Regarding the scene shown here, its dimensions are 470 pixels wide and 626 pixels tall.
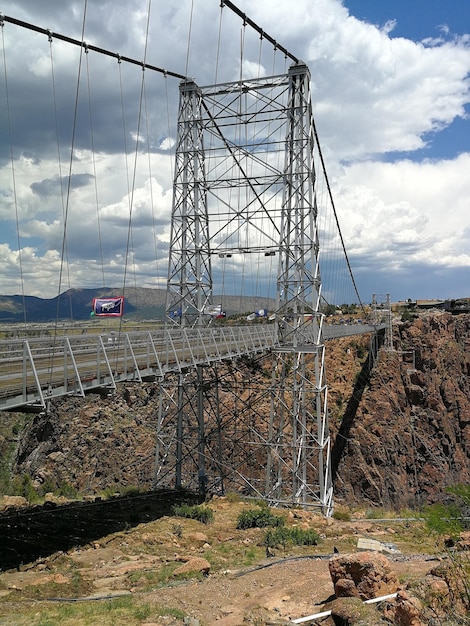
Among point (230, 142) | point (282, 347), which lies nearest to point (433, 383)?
point (282, 347)

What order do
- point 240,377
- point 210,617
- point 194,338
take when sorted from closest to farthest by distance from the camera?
point 210,617 → point 194,338 → point 240,377

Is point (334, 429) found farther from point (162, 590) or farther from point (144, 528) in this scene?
point (162, 590)

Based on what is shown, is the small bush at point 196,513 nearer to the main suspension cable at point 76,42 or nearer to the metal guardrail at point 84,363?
the metal guardrail at point 84,363

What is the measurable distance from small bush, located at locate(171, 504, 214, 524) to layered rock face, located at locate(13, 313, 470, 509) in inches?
406

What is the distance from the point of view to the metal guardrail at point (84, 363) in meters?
9.02

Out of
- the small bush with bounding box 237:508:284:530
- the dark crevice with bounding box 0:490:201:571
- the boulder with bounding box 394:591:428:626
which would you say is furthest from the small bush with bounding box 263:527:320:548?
the boulder with bounding box 394:591:428:626

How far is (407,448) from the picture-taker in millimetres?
36875

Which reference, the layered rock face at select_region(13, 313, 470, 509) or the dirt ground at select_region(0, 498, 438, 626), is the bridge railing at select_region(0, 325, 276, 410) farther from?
the layered rock face at select_region(13, 313, 470, 509)

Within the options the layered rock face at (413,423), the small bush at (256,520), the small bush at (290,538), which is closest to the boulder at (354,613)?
the small bush at (290,538)

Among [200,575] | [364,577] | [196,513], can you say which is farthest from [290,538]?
[364,577]

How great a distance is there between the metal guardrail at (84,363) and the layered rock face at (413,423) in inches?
638

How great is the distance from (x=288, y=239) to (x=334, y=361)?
837 inches

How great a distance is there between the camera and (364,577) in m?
7.20

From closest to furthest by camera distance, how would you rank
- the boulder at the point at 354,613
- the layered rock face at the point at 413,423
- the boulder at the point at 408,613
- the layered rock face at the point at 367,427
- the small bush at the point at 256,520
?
the boulder at the point at 408,613
the boulder at the point at 354,613
the small bush at the point at 256,520
the layered rock face at the point at 367,427
the layered rock face at the point at 413,423
